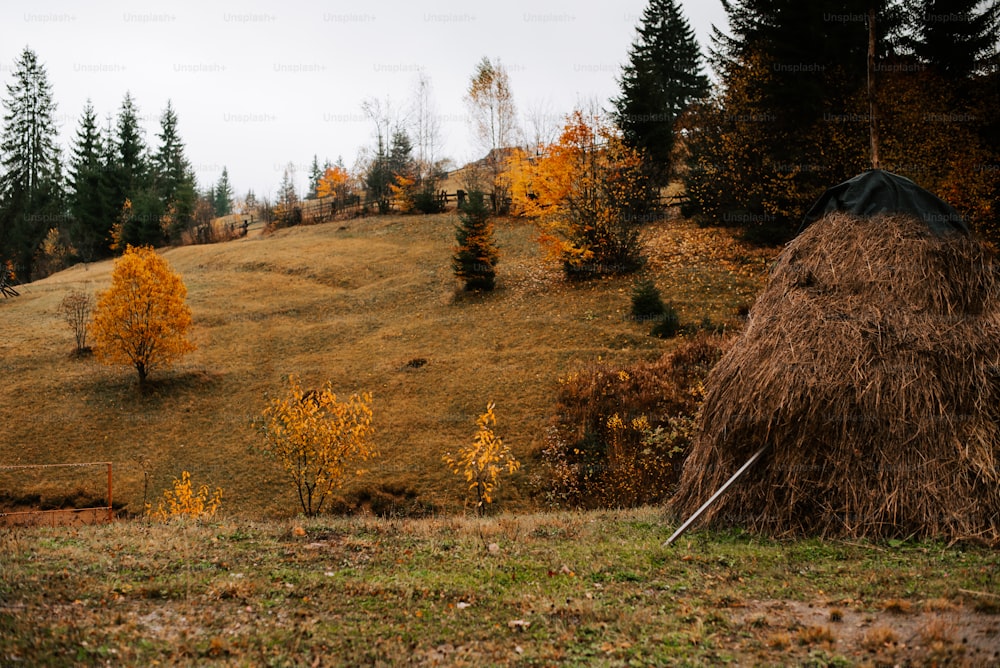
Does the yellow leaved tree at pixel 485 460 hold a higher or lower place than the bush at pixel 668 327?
lower

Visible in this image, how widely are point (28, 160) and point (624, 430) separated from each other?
68124 millimetres

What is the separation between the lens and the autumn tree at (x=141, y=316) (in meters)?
27.2

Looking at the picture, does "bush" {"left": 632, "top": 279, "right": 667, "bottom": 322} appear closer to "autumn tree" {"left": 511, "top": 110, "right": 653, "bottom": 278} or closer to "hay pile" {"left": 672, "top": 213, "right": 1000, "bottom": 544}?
"autumn tree" {"left": 511, "top": 110, "right": 653, "bottom": 278}

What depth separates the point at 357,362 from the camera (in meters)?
28.8

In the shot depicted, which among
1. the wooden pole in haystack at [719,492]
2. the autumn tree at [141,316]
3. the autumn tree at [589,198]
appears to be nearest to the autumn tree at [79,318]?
the autumn tree at [141,316]

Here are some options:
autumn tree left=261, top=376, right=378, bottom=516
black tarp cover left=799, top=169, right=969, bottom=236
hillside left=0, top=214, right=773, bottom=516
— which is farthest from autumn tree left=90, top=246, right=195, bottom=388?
black tarp cover left=799, top=169, right=969, bottom=236

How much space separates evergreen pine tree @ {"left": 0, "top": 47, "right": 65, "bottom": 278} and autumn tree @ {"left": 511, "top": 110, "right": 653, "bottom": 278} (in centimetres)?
5150

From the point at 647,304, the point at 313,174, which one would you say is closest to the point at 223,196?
the point at 313,174

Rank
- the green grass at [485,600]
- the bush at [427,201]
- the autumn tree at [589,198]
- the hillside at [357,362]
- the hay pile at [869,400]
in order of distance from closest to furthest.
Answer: the green grass at [485,600] < the hay pile at [869,400] < the hillside at [357,362] < the autumn tree at [589,198] < the bush at [427,201]

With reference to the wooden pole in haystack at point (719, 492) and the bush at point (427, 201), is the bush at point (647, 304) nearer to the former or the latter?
the wooden pole in haystack at point (719, 492)

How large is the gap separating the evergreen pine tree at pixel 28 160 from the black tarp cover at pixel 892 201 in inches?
2739

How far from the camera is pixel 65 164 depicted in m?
69.0

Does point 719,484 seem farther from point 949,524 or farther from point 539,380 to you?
point 539,380

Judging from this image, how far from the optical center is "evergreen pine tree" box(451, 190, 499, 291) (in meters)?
35.2
